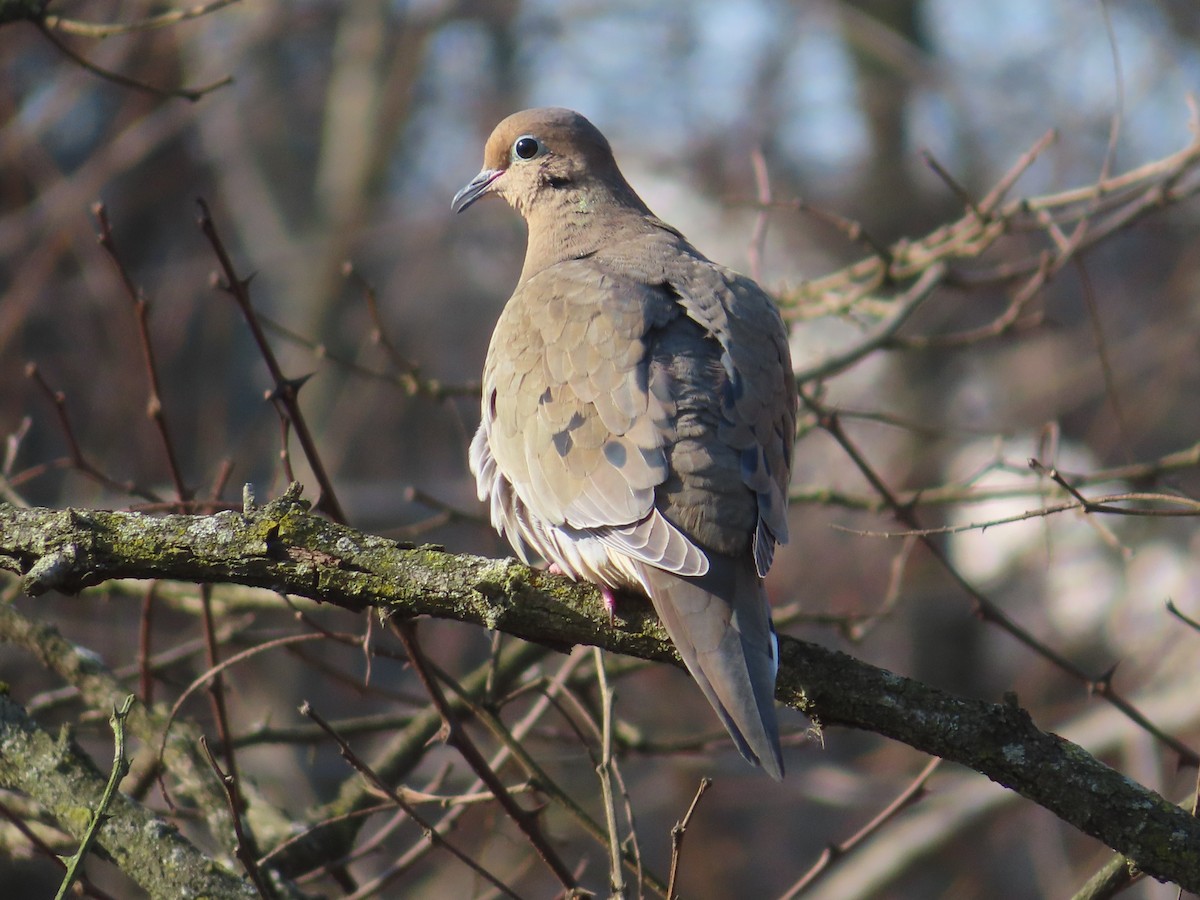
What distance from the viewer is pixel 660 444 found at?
2816mm

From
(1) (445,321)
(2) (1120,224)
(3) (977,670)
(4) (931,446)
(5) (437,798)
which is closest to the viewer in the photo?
(5) (437,798)

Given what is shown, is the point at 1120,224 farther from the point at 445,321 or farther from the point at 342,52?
the point at 445,321

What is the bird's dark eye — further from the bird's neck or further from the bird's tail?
the bird's tail

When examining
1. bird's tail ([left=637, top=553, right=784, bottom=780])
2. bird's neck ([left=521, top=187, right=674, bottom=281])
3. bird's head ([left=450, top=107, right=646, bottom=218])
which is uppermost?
bird's head ([left=450, top=107, right=646, bottom=218])

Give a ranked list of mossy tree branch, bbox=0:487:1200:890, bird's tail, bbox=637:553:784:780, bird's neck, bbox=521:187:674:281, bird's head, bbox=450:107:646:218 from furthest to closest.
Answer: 1. bird's head, bbox=450:107:646:218
2. bird's neck, bbox=521:187:674:281
3. bird's tail, bbox=637:553:784:780
4. mossy tree branch, bbox=0:487:1200:890

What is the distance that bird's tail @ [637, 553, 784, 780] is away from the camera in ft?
7.49

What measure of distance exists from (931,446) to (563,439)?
7.69m

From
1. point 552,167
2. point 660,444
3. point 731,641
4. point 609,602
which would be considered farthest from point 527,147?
point 731,641

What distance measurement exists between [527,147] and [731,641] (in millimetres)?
2523

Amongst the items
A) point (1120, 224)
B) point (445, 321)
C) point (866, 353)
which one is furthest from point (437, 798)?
point (445, 321)

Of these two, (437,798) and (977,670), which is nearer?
(437,798)

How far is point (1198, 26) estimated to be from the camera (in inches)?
402

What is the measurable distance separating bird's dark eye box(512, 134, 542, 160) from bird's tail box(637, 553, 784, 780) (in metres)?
2.21

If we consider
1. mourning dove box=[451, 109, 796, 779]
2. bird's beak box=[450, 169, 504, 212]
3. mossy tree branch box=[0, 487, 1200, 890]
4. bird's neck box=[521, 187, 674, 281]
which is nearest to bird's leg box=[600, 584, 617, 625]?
mourning dove box=[451, 109, 796, 779]
